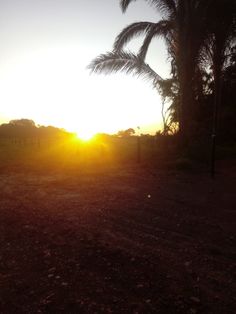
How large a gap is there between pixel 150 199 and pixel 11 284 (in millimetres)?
4130

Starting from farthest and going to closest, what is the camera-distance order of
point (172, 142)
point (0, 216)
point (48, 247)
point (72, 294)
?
point (172, 142) → point (0, 216) → point (48, 247) → point (72, 294)

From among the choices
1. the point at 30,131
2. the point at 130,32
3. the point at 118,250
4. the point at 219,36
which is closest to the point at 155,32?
the point at 130,32

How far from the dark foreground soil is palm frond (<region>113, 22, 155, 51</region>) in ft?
30.4

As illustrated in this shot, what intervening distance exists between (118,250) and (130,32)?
12.8 meters

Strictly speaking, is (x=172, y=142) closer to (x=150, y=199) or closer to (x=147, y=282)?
(x=150, y=199)

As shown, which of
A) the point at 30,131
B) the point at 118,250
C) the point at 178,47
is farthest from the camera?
the point at 30,131

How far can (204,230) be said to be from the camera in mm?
5391

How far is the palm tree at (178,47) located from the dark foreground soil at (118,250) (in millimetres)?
6755

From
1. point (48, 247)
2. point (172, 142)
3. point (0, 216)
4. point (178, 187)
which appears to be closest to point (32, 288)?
point (48, 247)

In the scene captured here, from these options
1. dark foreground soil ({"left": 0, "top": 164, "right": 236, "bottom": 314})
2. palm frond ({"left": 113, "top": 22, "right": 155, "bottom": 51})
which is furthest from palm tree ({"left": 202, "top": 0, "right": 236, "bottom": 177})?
dark foreground soil ({"left": 0, "top": 164, "right": 236, "bottom": 314})

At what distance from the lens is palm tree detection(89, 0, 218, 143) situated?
1380 centimetres

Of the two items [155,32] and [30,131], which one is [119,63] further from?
[30,131]

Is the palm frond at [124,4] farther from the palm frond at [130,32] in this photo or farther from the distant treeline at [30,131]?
the distant treeline at [30,131]

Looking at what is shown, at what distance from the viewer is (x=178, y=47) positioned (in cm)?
1426
